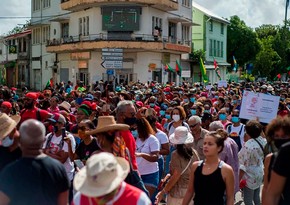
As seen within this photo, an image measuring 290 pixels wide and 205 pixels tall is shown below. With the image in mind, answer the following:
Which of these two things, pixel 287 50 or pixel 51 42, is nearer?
pixel 51 42

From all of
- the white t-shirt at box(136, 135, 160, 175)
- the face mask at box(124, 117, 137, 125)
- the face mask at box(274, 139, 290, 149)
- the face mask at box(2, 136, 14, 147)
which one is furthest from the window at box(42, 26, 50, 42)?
the face mask at box(274, 139, 290, 149)

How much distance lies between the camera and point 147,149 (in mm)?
7594

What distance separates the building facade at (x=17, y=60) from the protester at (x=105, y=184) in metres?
51.7

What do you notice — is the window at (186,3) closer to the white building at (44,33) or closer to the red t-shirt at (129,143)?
the white building at (44,33)

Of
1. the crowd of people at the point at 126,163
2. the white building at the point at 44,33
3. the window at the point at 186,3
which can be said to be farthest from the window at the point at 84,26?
the crowd of people at the point at 126,163

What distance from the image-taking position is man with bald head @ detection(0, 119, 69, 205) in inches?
167

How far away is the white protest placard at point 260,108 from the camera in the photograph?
35.2 ft

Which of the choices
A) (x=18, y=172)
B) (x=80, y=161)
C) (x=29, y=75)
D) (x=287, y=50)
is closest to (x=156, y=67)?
(x=29, y=75)

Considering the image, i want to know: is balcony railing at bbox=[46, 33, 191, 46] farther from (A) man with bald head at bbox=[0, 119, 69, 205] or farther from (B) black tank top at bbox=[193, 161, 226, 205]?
(A) man with bald head at bbox=[0, 119, 69, 205]

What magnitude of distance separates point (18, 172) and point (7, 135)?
4.76 feet

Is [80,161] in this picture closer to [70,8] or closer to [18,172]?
[18,172]

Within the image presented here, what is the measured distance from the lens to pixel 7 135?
562cm

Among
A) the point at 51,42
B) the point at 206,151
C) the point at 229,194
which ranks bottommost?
the point at 229,194

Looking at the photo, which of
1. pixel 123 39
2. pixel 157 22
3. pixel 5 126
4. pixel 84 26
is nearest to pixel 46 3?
pixel 84 26
